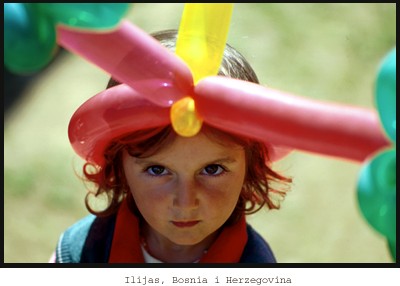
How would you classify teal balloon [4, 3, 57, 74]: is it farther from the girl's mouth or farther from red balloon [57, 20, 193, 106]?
the girl's mouth

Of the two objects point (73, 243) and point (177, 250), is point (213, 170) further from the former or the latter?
point (73, 243)

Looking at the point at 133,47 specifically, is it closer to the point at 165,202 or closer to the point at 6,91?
the point at 165,202

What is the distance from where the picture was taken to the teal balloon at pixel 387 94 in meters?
0.82

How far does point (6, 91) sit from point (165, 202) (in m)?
1.56

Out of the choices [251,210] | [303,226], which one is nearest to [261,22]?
[303,226]

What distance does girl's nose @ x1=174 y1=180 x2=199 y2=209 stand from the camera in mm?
1162

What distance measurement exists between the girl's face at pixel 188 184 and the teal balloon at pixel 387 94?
0.39 m

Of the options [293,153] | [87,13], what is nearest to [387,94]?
[87,13]

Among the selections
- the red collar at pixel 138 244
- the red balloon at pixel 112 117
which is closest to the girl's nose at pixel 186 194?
the red balloon at pixel 112 117

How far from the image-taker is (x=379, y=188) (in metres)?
0.83

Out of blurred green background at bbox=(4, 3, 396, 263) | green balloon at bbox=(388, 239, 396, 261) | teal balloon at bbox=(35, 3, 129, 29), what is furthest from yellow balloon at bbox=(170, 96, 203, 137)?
blurred green background at bbox=(4, 3, 396, 263)

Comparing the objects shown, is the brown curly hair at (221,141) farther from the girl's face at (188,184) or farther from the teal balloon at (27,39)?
the teal balloon at (27,39)

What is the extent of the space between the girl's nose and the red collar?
0.22m

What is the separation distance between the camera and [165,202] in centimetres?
120
